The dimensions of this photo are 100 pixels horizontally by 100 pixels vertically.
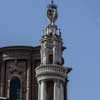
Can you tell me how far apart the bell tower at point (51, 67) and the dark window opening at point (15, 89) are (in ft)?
14.8

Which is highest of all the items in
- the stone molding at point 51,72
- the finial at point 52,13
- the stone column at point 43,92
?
the finial at point 52,13

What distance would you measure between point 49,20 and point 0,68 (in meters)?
6.77

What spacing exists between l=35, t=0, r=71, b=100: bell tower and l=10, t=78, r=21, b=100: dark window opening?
14.8 ft

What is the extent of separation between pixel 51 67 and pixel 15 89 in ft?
20.2

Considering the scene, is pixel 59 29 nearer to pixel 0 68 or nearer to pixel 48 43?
pixel 48 43

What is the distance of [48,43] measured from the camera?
65.9 meters

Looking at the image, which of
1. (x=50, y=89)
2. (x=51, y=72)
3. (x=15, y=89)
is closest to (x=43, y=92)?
(x=50, y=89)

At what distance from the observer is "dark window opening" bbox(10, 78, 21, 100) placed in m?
69.0

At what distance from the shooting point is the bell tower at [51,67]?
6419cm

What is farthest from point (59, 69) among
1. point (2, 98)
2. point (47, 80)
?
point (2, 98)

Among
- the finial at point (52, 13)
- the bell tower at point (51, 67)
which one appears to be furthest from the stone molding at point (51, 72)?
the finial at point (52, 13)

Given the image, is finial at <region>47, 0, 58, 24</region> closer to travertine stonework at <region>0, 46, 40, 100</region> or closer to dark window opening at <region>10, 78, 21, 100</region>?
travertine stonework at <region>0, 46, 40, 100</region>

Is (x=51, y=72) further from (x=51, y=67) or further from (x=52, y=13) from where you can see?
(x=52, y=13)

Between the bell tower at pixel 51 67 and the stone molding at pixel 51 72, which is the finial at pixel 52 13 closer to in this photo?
the bell tower at pixel 51 67
